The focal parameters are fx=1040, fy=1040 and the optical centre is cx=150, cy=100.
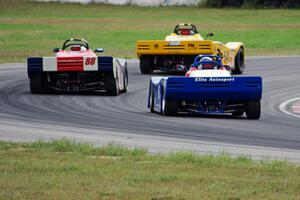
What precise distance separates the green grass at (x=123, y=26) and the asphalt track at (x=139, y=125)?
1699 cm

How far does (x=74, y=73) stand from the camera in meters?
23.0

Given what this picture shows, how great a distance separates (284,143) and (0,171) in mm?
4861

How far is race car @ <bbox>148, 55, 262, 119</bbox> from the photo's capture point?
17.8 meters

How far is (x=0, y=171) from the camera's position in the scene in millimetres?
10977

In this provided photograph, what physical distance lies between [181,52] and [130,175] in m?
→ 19.3

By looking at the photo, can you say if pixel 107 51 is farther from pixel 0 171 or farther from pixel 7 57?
pixel 0 171

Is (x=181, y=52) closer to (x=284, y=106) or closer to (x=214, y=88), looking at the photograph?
(x=284, y=106)

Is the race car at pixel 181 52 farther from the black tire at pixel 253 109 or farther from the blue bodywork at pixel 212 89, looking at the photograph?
the blue bodywork at pixel 212 89

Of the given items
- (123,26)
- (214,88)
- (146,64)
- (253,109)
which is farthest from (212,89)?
(123,26)

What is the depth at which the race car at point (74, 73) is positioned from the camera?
22.6 meters

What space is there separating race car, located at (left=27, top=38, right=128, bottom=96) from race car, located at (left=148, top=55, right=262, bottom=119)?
427 centimetres

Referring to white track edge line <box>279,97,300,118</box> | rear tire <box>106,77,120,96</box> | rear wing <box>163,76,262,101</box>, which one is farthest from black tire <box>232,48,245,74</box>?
rear wing <box>163,76,262,101</box>

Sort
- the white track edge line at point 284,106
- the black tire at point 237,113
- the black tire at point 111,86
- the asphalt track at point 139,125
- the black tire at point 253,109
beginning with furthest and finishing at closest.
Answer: the black tire at point 111,86
the white track edge line at point 284,106
the black tire at point 237,113
the black tire at point 253,109
the asphalt track at point 139,125

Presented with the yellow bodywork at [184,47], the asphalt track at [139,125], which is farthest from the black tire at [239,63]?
the asphalt track at [139,125]
